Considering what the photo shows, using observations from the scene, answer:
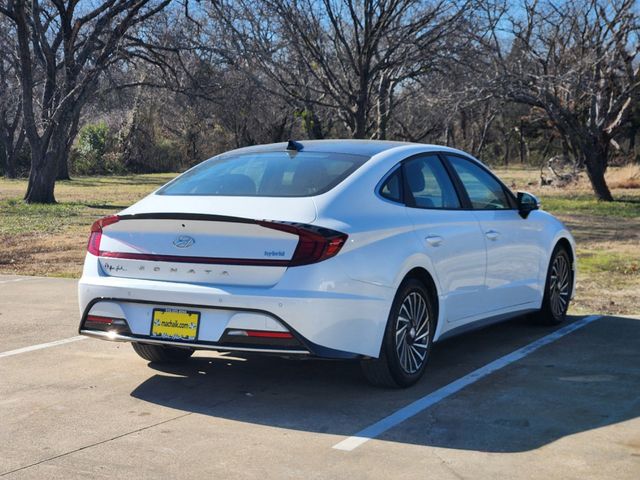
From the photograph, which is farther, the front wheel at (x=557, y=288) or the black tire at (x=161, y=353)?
the front wheel at (x=557, y=288)

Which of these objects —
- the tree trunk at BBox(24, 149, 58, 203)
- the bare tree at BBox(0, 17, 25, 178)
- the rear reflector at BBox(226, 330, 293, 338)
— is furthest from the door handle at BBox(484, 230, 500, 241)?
the bare tree at BBox(0, 17, 25, 178)

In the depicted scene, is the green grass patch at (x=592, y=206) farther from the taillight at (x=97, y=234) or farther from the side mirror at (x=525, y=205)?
the taillight at (x=97, y=234)

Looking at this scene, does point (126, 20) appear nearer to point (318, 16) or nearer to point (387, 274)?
point (318, 16)

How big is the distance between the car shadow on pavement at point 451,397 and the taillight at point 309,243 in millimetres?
923

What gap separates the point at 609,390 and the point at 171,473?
9.87ft

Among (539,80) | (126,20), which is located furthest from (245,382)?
(126,20)

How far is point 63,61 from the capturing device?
2770 centimetres

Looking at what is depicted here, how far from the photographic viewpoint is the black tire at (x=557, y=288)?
8.48m

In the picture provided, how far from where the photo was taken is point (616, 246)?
15.8 metres

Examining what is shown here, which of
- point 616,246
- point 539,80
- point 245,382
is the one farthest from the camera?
point 539,80

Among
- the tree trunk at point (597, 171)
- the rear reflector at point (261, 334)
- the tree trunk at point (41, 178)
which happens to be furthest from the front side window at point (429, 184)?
the tree trunk at point (41, 178)

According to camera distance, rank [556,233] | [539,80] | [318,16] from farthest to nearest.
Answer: [539,80], [318,16], [556,233]

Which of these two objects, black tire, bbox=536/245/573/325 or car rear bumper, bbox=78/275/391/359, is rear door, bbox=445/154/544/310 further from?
car rear bumper, bbox=78/275/391/359

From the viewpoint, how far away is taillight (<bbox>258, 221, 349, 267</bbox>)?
5711 millimetres
